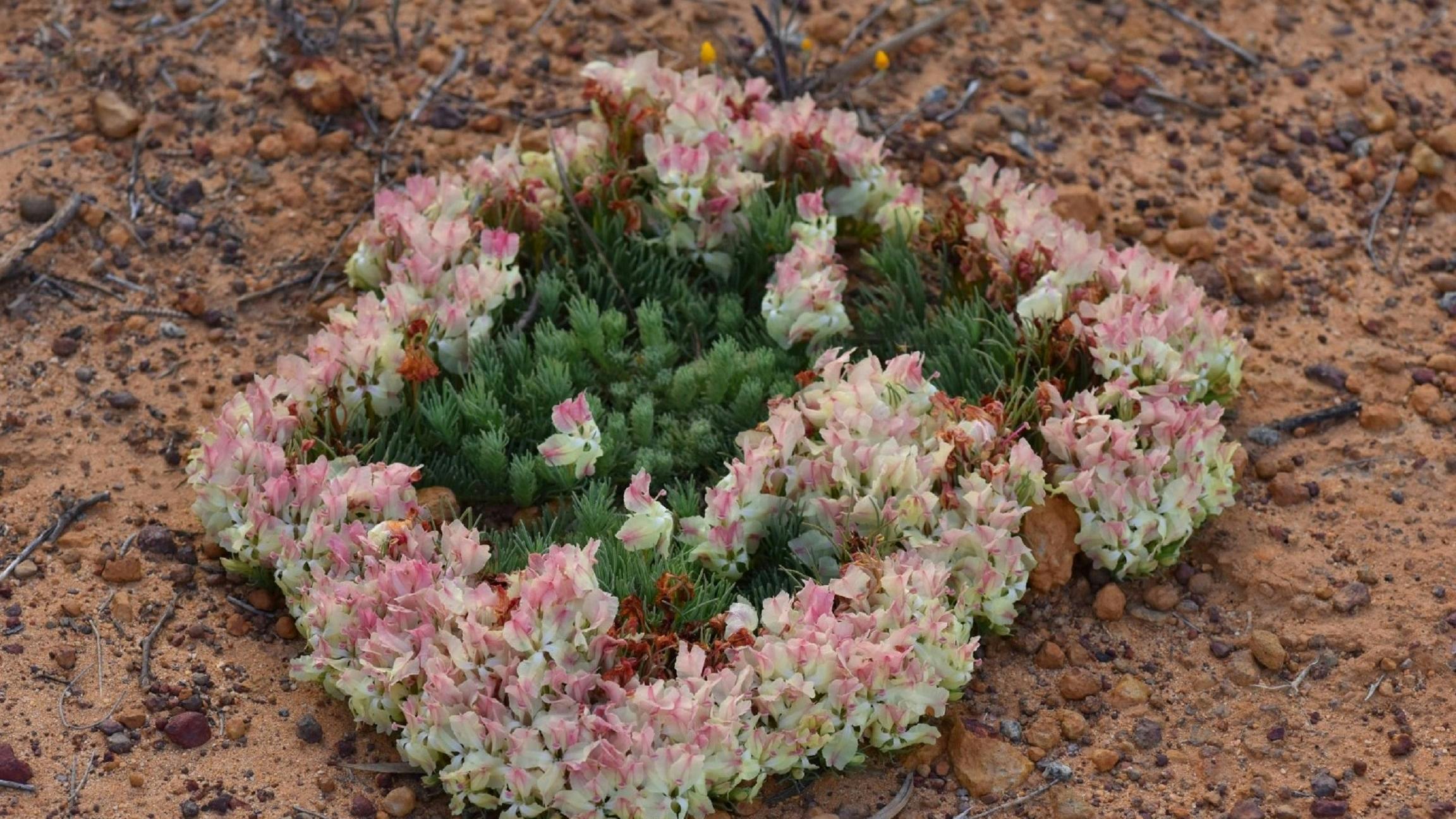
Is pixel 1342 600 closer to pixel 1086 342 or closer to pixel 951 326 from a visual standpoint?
pixel 1086 342

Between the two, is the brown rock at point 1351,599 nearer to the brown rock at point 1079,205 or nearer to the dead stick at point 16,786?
the brown rock at point 1079,205

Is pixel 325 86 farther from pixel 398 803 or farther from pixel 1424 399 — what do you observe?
pixel 1424 399

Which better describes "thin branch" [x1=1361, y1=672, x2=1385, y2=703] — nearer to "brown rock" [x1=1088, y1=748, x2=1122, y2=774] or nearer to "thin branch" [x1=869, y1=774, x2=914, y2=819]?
"brown rock" [x1=1088, y1=748, x2=1122, y2=774]

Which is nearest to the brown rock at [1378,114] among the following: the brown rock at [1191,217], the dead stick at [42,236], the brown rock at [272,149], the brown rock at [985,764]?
the brown rock at [1191,217]

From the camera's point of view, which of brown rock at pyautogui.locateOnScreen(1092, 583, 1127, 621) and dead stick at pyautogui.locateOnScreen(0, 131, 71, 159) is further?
dead stick at pyautogui.locateOnScreen(0, 131, 71, 159)

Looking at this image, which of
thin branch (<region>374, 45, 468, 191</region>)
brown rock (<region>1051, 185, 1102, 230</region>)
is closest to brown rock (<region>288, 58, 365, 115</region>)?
thin branch (<region>374, 45, 468, 191</region>)
